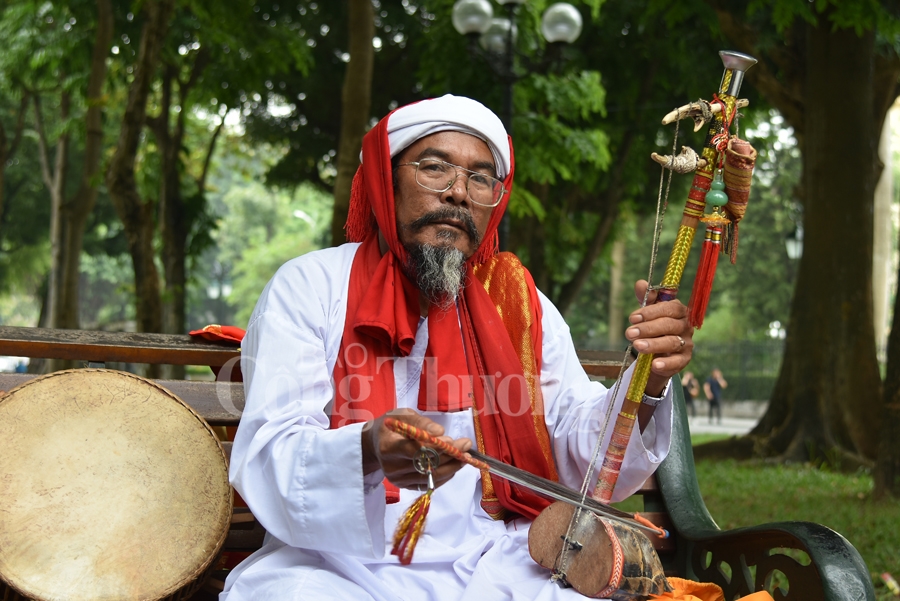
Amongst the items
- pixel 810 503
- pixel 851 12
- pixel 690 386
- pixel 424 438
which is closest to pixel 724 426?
pixel 690 386

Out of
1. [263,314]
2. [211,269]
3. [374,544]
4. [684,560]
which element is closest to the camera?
[374,544]

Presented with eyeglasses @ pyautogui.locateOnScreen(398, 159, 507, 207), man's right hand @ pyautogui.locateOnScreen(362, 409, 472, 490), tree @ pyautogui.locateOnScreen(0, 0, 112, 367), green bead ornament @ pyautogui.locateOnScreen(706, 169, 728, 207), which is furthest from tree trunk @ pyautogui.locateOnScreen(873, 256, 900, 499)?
tree @ pyautogui.locateOnScreen(0, 0, 112, 367)

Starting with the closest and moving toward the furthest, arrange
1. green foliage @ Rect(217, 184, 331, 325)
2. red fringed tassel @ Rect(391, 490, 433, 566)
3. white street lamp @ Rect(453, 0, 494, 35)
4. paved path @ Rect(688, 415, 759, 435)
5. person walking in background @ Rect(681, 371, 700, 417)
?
red fringed tassel @ Rect(391, 490, 433, 566), white street lamp @ Rect(453, 0, 494, 35), person walking in background @ Rect(681, 371, 700, 417), paved path @ Rect(688, 415, 759, 435), green foliage @ Rect(217, 184, 331, 325)

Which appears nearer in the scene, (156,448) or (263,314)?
(263,314)

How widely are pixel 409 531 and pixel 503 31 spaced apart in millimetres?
8614

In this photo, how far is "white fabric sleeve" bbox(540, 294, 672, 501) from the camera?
2.62 m

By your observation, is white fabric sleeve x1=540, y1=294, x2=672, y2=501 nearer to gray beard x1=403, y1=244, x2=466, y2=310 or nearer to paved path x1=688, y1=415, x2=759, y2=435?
gray beard x1=403, y1=244, x2=466, y2=310

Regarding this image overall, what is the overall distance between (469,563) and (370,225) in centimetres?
118

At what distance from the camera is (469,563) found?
2.59 metres

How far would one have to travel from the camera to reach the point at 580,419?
9.32 feet

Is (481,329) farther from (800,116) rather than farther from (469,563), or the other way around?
(800,116)

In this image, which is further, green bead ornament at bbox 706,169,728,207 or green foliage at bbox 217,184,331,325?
green foliage at bbox 217,184,331,325

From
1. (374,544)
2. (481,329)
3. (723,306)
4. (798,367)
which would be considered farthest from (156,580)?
(723,306)

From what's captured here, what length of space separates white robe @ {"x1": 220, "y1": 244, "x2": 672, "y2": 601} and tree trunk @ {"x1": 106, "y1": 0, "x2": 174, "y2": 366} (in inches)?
249
